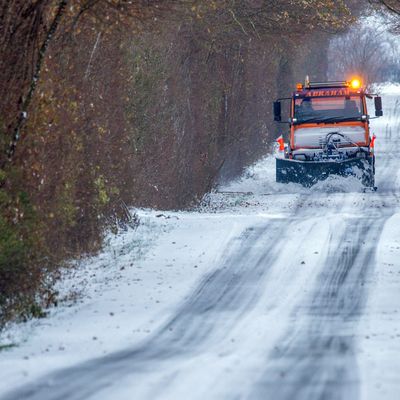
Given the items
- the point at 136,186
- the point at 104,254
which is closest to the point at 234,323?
the point at 104,254

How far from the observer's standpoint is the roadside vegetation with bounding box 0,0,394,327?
33.6 feet

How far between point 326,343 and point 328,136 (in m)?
16.2

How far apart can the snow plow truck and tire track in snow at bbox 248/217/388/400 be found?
10005 millimetres

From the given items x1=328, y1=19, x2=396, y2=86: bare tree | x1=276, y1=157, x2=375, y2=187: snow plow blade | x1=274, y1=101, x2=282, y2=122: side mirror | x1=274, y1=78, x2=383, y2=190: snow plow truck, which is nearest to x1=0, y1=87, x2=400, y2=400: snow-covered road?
x1=274, y1=101, x2=282, y2=122: side mirror

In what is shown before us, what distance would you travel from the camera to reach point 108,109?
15039 millimetres

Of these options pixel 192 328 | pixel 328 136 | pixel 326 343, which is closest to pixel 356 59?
pixel 328 136

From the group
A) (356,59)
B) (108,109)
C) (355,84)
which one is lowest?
(108,109)

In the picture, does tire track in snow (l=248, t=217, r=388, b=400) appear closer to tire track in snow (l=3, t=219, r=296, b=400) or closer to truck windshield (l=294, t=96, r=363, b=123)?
tire track in snow (l=3, t=219, r=296, b=400)

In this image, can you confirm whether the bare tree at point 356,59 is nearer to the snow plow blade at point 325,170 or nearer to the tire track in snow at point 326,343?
the snow plow blade at point 325,170

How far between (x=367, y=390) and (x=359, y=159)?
17.2 meters

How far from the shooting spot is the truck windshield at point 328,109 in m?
25.0

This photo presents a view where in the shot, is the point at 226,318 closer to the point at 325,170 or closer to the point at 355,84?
the point at 325,170

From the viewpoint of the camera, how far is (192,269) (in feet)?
42.0

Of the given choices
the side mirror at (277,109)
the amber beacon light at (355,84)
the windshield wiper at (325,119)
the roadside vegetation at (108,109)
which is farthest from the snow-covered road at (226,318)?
the amber beacon light at (355,84)
